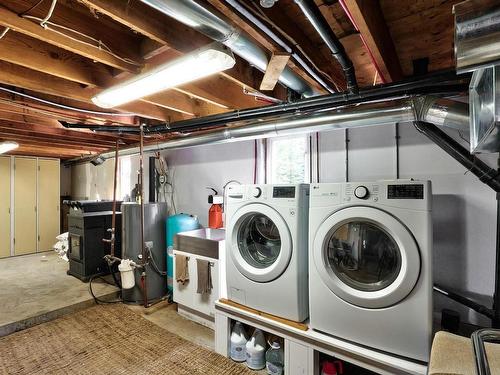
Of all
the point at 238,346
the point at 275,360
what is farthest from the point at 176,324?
the point at 275,360

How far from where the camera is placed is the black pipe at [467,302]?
1.79 metres

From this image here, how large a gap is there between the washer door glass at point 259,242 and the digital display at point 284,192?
0.13m

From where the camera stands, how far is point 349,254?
2006mm

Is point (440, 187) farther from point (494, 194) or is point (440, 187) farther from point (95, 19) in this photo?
point (95, 19)

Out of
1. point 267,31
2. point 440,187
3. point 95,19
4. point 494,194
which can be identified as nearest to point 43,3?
point 95,19

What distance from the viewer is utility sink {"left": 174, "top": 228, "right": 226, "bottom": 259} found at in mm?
2687

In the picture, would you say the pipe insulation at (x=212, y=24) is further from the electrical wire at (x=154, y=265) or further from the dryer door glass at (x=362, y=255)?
the electrical wire at (x=154, y=265)

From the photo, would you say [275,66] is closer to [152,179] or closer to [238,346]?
[238,346]

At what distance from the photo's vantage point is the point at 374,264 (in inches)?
75.2

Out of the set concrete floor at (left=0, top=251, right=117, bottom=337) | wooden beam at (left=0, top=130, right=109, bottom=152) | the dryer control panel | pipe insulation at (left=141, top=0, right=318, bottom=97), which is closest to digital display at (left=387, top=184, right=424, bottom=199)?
the dryer control panel

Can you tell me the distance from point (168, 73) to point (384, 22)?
4.09 feet

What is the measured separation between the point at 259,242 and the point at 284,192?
65 cm

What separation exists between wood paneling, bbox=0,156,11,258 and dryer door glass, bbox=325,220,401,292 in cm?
645

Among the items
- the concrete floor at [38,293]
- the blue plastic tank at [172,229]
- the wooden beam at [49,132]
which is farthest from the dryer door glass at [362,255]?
the wooden beam at [49,132]
